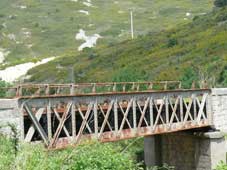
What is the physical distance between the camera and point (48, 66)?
4193 inches

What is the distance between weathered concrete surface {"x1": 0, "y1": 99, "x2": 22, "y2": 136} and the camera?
73.2 ft

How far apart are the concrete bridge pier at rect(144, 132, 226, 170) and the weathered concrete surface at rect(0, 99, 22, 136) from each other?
18.1 meters

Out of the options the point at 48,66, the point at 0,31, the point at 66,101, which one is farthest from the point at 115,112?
the point at 0,31

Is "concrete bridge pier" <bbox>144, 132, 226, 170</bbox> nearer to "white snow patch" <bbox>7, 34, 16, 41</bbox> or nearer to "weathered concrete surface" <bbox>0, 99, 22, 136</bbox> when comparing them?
"weathered concrete surface" <bbox>0, 99, 22, 136</bbox>

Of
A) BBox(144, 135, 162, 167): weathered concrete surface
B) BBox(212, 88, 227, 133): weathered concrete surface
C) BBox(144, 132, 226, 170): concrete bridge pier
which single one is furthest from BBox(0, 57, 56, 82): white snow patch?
BBox(212, 88, 227, 133): weathered concrete surface

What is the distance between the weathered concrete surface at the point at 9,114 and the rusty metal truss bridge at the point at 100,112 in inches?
10.5

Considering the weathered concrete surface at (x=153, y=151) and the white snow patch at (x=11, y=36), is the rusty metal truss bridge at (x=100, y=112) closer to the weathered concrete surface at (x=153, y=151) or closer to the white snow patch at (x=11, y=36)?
the weathered concrete surface at (x=153, y=151)

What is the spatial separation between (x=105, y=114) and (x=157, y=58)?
59.5 m

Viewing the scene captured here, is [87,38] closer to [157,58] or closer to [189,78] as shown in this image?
[157,58]

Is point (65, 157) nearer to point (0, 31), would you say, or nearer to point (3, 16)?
point (0, 31)

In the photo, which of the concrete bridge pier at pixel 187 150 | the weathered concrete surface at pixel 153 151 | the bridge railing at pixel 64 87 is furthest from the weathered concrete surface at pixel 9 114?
the weathered concrete surface at pixel 153 151

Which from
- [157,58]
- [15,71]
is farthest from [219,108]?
[15,71]

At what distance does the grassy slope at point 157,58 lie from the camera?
7588 centimetres

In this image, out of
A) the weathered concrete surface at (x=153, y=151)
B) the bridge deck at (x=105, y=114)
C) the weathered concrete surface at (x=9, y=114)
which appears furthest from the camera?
the weathered concrete surface at (x=153, y=151)
